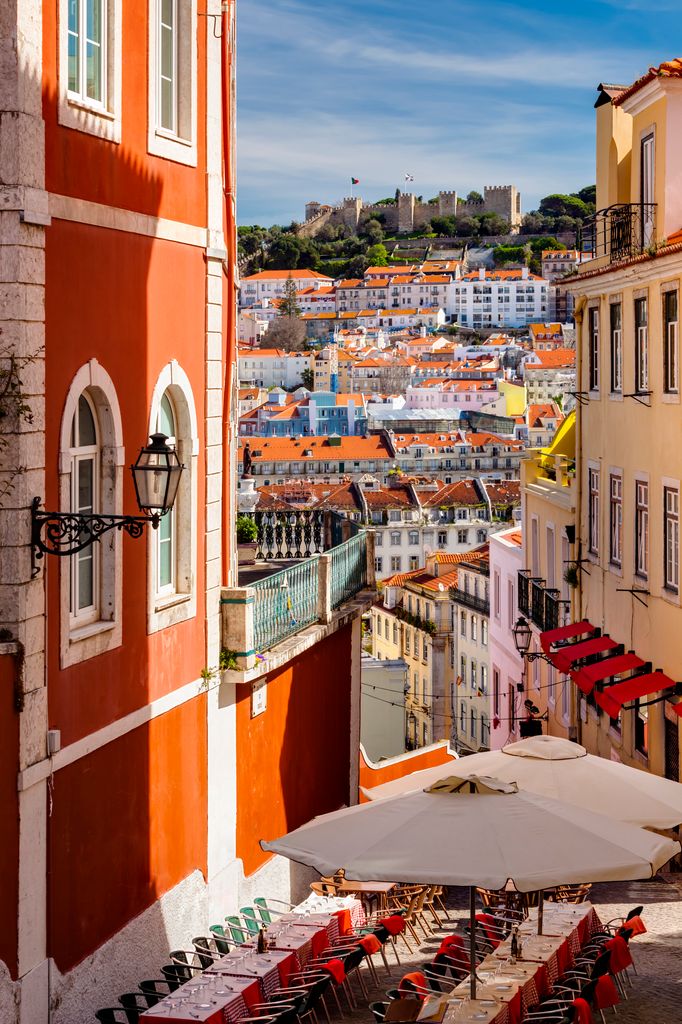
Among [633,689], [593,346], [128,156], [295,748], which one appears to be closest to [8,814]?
[128,156]

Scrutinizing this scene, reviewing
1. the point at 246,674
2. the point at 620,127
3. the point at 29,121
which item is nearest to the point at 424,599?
the point at 620,127

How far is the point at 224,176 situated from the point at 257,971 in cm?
526

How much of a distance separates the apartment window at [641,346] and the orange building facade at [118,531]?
6.36m


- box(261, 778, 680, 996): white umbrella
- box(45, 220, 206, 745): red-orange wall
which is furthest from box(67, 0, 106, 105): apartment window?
box(261, 778, 680, 996): white umbrella

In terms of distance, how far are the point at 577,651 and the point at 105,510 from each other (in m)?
9.96

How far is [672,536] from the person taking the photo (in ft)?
51.6

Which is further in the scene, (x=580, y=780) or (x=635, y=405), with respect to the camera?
(x=635, y=405)

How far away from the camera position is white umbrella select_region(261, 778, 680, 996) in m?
7.57

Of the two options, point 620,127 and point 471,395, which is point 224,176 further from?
point 471,395

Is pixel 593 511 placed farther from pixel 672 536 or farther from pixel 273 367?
pixel 273 367

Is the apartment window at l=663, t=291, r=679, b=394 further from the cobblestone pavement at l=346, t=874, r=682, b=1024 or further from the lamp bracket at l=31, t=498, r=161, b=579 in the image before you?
the lamp bracket at l=31, t=498, r=161, b=579

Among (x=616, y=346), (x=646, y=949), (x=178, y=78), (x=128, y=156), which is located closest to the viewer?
(x=128, y=156)

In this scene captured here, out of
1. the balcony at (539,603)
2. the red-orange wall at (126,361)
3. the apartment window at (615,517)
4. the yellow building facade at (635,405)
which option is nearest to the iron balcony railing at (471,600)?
the balcony at (539,603)

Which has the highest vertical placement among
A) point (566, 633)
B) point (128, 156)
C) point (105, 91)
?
point (105, 91)
